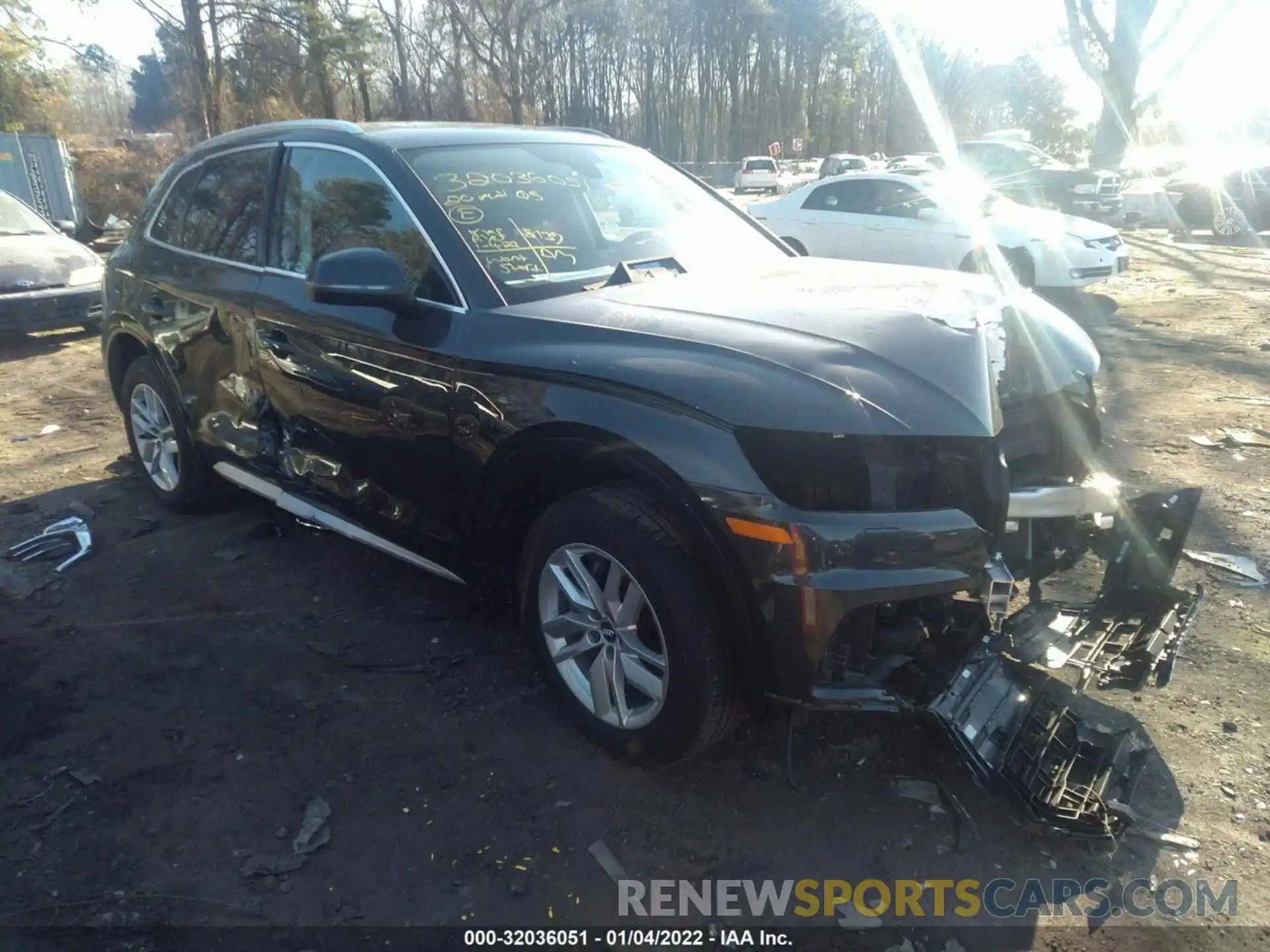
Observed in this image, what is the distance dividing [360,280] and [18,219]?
9.83 m

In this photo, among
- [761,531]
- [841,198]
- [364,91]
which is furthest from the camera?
[364,91]

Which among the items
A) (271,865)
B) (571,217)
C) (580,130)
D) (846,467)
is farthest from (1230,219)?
(271,865)

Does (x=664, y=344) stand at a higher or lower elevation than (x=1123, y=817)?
higher

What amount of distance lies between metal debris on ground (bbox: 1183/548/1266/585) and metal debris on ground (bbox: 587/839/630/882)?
2.93 m

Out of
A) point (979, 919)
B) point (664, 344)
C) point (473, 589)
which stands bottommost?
point (979, 919)

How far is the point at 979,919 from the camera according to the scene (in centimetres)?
238

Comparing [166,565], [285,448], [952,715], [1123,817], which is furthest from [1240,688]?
[166,565]

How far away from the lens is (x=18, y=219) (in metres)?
10.4

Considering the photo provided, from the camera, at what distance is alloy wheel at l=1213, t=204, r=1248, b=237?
60.1 feet

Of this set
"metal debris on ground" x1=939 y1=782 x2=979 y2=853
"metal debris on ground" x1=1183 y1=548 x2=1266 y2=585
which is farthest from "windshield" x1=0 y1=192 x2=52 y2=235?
"metal debris on ground" x1=1183 y1=548 x2=1266 y2=585

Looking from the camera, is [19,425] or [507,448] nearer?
[507,448]

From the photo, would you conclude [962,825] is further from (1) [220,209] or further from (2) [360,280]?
(1) [220,209]

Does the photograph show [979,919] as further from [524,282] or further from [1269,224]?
[1269,224]

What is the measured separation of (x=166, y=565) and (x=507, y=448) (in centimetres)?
243
